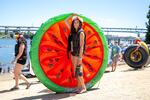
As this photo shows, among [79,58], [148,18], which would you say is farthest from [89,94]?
[148,18]

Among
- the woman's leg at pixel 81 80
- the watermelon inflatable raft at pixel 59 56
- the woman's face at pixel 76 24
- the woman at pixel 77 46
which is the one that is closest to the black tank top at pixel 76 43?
the woman at pixel 77 46

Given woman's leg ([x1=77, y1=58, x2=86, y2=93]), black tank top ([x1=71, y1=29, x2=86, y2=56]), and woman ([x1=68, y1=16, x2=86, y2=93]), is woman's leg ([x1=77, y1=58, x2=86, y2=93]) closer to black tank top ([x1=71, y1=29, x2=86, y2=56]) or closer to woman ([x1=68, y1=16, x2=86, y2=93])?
woman ([x1=68, y1=16, x2=86, y2=93])

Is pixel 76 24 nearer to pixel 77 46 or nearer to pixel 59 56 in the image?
pixel 77 46

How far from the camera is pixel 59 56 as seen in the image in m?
8.91

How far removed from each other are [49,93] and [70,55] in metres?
1.08

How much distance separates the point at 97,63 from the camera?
9422 millimetres

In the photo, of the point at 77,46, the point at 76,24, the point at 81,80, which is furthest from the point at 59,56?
the point at 76,24

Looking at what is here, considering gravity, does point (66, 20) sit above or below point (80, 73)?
above

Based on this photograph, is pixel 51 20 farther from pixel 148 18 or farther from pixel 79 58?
pixel 148 18

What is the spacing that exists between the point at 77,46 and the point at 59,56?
0.71 metres

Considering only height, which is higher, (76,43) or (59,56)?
(76,43)

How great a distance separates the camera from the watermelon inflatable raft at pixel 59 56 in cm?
868

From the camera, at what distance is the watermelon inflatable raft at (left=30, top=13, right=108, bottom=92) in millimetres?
8680

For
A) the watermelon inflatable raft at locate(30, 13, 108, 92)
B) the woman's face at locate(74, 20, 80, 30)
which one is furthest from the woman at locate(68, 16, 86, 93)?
the watermelon inflatable raft at locate(30, 13, 108, 92)
